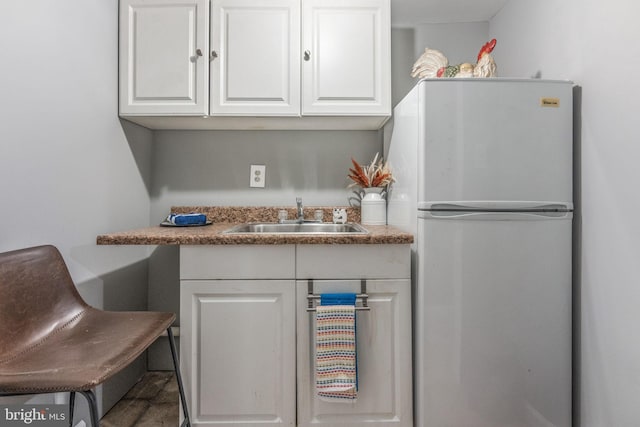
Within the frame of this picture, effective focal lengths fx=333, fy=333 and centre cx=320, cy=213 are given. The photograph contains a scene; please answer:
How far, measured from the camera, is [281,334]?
137 centimetres

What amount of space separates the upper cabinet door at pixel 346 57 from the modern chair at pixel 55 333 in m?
1.23

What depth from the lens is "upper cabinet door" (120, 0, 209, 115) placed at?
1.66 m

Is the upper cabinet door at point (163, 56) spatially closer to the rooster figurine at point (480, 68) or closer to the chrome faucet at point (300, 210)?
the chrome faucet at point (300, 210)

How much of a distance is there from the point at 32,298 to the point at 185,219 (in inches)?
29.1

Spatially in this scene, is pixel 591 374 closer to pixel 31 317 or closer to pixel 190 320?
pixel 190 320

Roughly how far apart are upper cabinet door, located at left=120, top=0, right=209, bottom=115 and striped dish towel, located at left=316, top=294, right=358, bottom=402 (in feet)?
3.89

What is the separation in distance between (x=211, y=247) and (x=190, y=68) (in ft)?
3.09

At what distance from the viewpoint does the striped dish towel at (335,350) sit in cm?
130

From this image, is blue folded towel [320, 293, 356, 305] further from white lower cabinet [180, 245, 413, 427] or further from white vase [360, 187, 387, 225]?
white vase [360, 187, 387, 225]

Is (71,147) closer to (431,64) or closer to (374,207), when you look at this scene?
(374,207)

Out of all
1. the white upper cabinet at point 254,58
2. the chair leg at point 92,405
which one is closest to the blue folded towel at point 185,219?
the white upper cabinet at point 254,58

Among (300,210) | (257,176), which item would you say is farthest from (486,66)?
(257,176)

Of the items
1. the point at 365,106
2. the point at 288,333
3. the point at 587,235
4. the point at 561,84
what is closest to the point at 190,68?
the point at 365,106

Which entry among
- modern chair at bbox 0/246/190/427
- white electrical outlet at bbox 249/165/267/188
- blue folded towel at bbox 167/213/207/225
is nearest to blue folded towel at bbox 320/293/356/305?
modern chair at bbox 0/246/190/427
